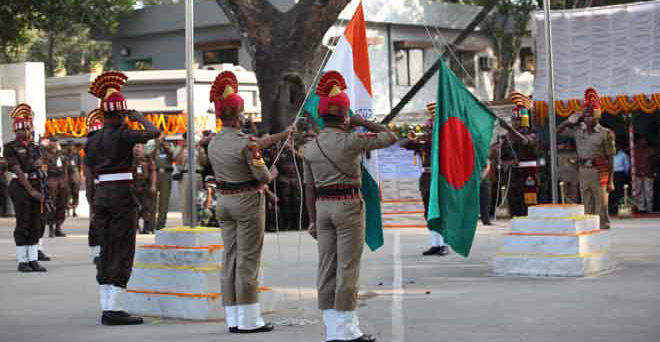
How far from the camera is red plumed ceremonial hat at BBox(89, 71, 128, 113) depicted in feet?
33.0

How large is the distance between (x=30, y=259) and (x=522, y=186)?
23.6 ft

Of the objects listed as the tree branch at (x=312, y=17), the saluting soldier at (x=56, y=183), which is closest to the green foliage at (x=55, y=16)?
the saluting soldier at (x=56, y=183)

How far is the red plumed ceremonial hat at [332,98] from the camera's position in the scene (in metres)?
8.66

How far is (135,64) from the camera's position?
141ft

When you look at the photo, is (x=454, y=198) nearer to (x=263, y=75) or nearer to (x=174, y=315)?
(x=174, y=315)

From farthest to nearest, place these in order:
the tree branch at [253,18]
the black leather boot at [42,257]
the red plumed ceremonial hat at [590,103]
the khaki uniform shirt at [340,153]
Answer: the tree branch at [253,18], the black leather boot at [42,257], the red plumed ceremonial hat at [590,103], the khaki uniform shirt at [340,153]

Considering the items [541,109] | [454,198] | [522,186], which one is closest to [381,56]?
[541,109]

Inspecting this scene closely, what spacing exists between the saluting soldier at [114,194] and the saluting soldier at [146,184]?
10.9 metres

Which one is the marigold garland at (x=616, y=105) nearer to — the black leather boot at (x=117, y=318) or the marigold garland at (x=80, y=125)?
the marigold garland at (x=80, y=125)

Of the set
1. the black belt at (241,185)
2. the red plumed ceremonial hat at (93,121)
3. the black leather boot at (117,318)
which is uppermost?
the red plumed ceremonial hat at (93,121)

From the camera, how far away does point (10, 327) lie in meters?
10.0

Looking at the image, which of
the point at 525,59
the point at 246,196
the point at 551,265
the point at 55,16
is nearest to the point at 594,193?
the point at 551,265

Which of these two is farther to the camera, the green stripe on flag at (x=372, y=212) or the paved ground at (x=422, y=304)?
the green stripe on flag at (x=372, y=212)

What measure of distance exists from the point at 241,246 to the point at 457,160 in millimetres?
3278
